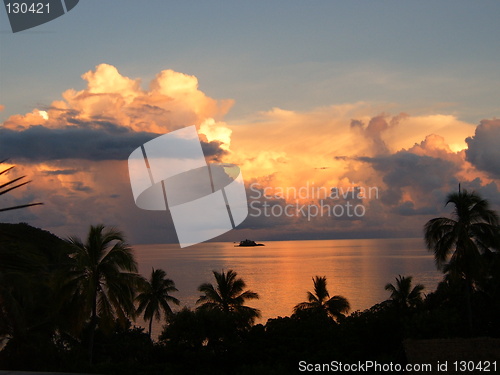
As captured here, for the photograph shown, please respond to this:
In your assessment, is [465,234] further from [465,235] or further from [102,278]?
[102,278]

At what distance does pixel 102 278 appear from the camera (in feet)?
78.2

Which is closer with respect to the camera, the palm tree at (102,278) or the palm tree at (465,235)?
the palm tree at (102,278)

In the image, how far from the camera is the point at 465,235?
2966cm

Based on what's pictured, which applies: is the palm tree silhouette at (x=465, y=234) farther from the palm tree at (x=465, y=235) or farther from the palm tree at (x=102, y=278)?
the palm tree at (x=102, y=278)

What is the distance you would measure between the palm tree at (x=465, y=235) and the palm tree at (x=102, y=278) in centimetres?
1679

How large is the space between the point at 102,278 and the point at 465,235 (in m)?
19.3

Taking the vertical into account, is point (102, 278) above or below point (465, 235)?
below

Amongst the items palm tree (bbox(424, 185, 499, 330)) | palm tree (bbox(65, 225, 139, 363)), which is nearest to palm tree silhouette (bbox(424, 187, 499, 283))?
palm tree (bbox(424, 185, 499, 330))

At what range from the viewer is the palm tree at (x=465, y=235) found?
2959cm

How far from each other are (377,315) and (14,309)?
59.4 feet

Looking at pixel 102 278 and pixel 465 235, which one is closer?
pixel 102 278

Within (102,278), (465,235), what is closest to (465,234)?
(465,235)

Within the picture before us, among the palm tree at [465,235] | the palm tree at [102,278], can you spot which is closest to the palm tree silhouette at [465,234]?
the palm tree at [465,235]

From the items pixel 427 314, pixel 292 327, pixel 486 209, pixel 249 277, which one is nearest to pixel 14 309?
pixel 292 327
